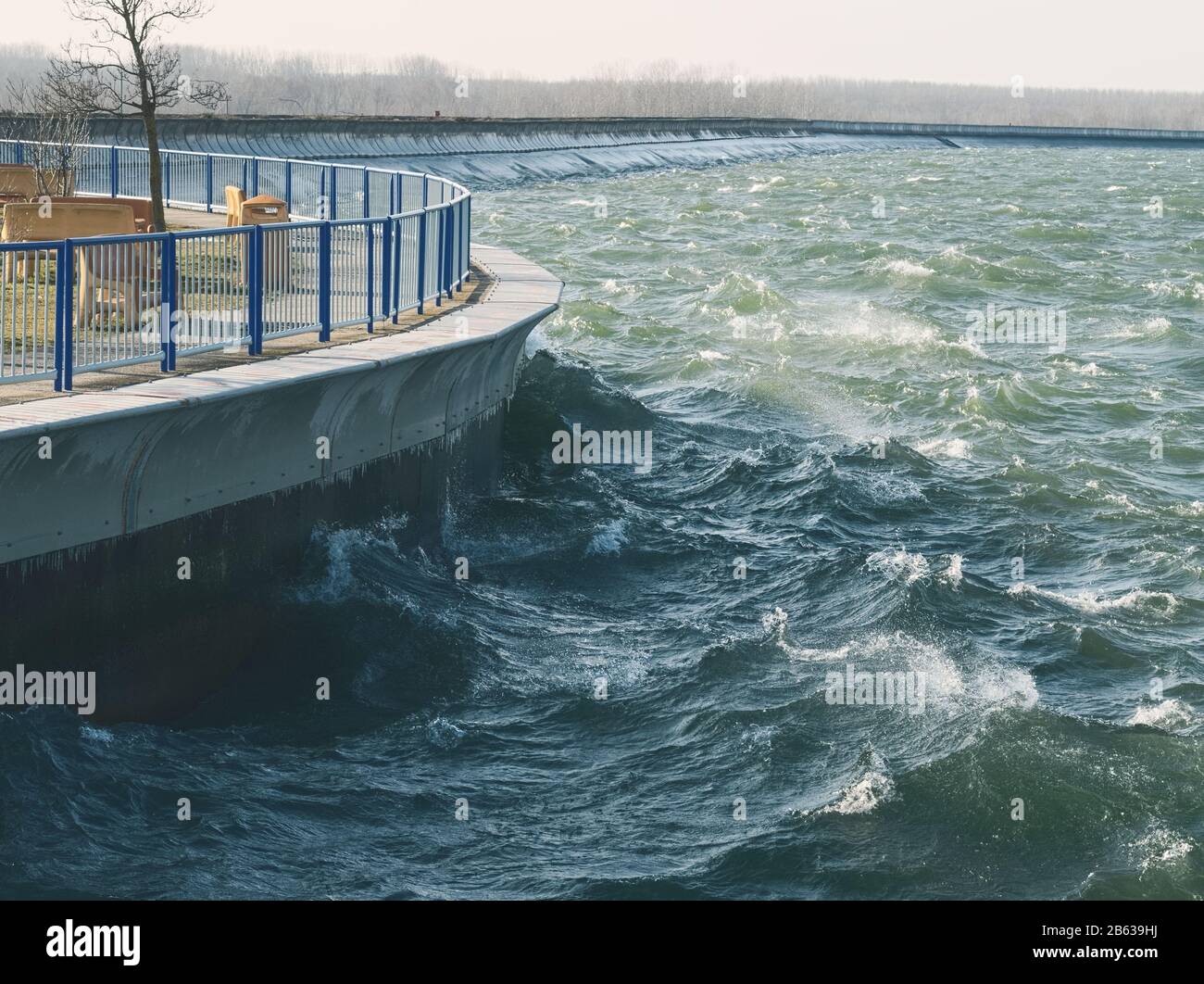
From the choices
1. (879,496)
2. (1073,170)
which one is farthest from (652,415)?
(1073,170)

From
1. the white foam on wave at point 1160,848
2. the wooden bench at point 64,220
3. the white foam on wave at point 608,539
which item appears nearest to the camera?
the white foam on wave at point 1160,848

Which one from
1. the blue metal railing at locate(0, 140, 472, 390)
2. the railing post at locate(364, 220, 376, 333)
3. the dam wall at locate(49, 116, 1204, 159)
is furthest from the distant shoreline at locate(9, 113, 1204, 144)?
the railing post at locate(364, 220, 376, 333)

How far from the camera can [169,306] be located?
1109 centimetres

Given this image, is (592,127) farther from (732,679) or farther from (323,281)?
(732,679)

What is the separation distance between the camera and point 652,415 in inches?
800

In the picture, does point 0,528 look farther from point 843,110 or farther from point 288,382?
point 843,110

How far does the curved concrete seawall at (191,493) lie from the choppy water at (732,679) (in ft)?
1.42

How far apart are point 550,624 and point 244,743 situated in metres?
3.10

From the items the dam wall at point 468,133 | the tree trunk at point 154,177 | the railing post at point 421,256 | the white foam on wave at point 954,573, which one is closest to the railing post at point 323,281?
the railing post at point 421,256

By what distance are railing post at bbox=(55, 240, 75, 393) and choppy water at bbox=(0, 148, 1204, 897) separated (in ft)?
7.58

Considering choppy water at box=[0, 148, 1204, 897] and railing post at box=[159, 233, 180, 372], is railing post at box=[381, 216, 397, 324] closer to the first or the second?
choppy water at box=[0, 148, 1204, 897]

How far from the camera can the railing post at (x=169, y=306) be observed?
10922 millimetres

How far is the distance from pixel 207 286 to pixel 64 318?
1971mm

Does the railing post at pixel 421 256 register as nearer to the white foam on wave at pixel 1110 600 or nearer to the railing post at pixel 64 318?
the railing post at pixel 64 318
